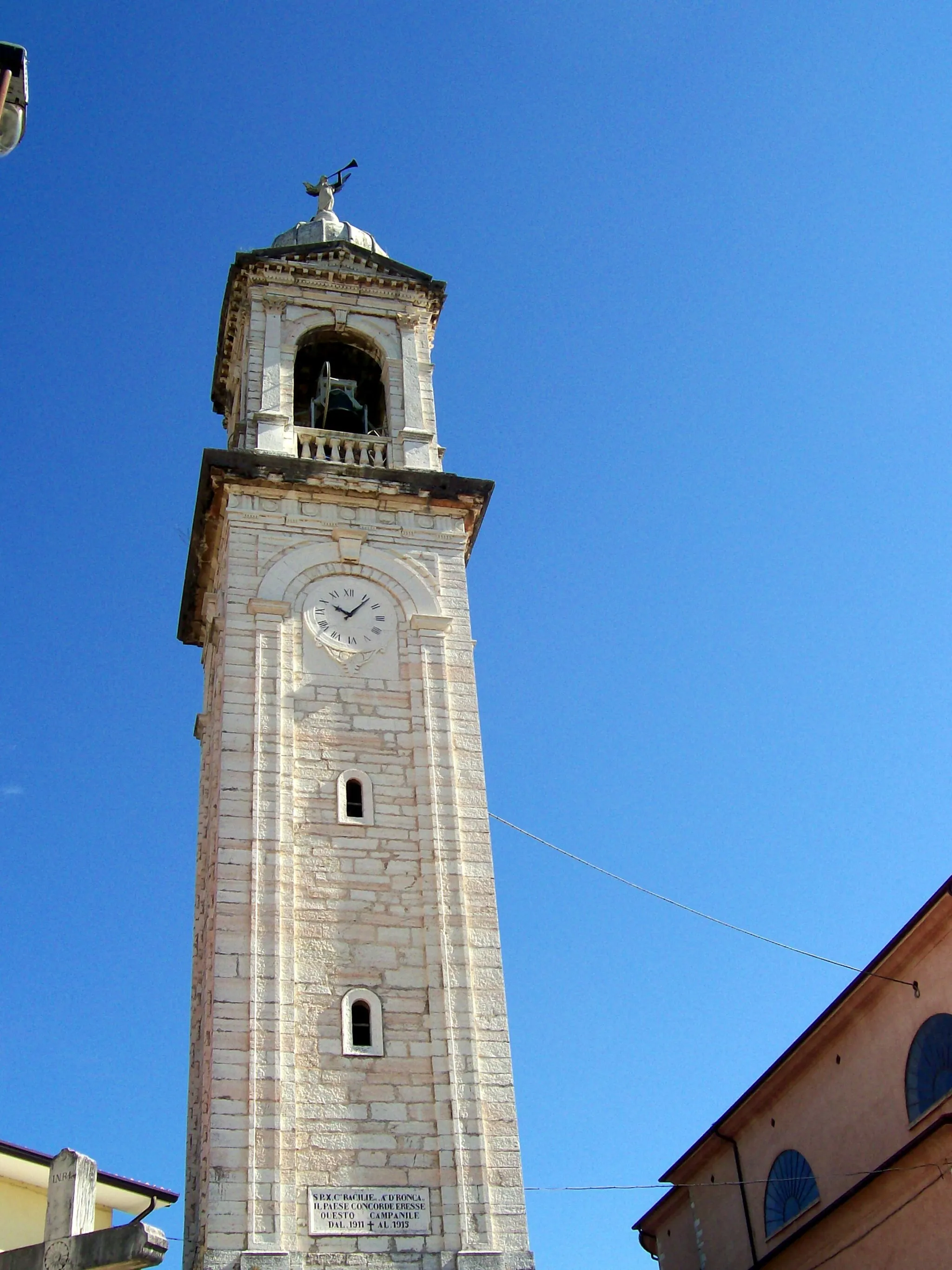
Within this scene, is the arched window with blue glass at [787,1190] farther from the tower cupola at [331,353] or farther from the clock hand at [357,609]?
the tower cupola at [331,353]

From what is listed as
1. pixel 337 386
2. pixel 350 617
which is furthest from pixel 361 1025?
pixel 337 386

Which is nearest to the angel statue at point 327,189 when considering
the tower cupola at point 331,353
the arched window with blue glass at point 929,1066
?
the tower cupola at point 331,353

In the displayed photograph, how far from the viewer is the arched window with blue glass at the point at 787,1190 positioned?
757 inches

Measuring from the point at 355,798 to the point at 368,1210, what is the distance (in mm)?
5102

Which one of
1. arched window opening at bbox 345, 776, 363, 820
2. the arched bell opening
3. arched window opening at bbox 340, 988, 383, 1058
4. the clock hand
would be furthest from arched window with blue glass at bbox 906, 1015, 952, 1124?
the arched bell opening

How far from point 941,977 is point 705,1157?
7.65 metres

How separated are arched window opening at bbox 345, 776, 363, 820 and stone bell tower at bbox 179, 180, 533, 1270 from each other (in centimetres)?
3

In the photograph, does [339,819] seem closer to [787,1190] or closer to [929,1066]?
[929,1066]

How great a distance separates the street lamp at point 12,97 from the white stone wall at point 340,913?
11.2 metres

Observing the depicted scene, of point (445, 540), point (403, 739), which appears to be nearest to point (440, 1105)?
point (403, 739)

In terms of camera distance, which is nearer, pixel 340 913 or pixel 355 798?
pixel 340 913

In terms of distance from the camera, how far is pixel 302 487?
20.2 m

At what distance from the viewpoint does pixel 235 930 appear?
52.1ft

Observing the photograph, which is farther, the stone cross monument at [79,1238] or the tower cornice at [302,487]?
the tower cornice at [302,487]
